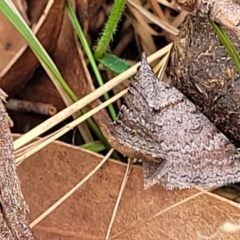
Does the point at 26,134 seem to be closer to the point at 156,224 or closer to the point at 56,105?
the point at 56,105

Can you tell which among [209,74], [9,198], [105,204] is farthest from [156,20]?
[9,198]

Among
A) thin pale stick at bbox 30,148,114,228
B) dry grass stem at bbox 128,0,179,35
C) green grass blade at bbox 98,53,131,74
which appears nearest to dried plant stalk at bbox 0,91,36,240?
thin pale stick at bbox 30,148,114,228

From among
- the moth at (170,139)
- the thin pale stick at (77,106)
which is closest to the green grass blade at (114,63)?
the thin pale stick at (77,106)

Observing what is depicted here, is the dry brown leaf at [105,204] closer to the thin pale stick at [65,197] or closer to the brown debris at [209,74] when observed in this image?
the thin pale stick at [65,197]

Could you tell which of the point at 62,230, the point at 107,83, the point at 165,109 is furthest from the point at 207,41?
the point at 62,230

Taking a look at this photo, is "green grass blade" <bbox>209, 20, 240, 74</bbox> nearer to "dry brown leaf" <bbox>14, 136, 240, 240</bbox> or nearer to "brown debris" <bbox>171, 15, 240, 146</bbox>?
"brown debris" <bbox>171, 15, 240, 146</bbox>

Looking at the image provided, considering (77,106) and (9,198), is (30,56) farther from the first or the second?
(9,198)
